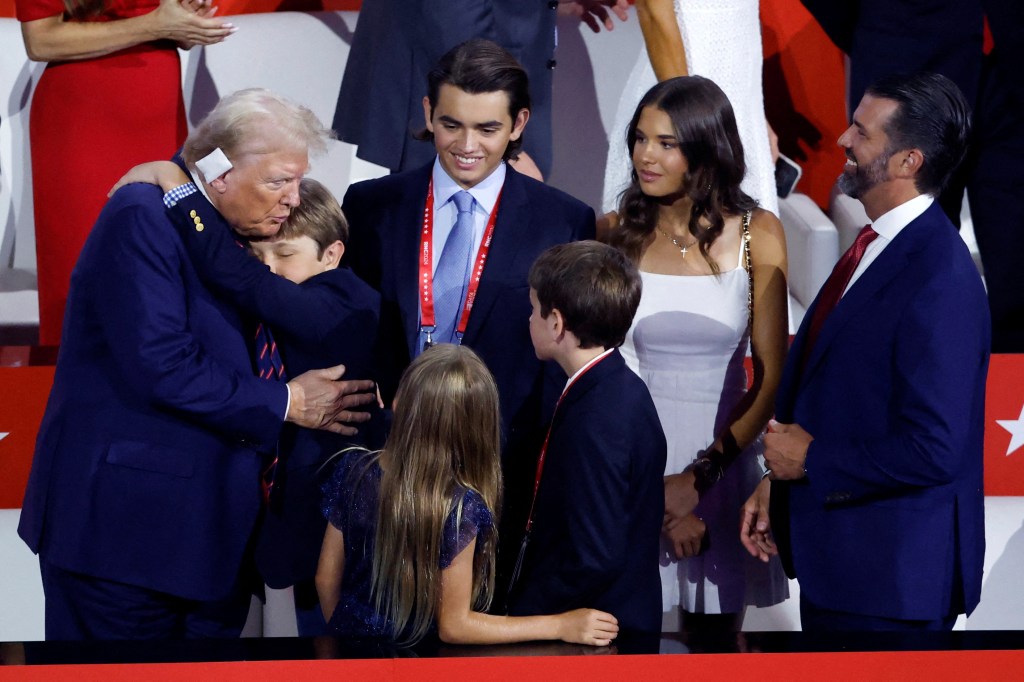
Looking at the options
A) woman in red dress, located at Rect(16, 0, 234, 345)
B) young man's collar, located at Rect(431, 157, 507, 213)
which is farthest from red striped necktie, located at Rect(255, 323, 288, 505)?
woman in red dress, located at Rect(16, 0, 234, 345)

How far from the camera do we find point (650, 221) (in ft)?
9.55

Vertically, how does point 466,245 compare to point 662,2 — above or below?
below

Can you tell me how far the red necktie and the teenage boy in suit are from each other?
20.4 inches

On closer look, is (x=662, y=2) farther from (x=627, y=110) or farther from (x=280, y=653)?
(x=280, y=653)

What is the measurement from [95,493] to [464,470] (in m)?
0.71

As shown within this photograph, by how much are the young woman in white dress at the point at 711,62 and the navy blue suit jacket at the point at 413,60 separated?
0.25 metres

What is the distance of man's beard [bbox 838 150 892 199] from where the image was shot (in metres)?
2.53

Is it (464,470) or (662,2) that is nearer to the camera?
(464,470)

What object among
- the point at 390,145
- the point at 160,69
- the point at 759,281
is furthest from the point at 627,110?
the point at 160,69

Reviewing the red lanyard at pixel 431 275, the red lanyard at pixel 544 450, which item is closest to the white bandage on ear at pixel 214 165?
the red lanyard at pixel 431 275

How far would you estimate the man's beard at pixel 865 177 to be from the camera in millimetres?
2525

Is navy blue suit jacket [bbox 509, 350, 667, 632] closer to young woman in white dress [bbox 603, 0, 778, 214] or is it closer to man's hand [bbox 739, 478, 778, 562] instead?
man's hand [bbox 739, 478, 778, 562]

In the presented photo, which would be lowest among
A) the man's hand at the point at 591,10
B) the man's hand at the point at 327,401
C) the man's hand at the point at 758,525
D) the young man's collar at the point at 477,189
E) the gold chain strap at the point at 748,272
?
the man's hand at the point at 758,525

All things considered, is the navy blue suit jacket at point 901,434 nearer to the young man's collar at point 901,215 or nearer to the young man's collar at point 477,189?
the young man's collar at point 901,215
